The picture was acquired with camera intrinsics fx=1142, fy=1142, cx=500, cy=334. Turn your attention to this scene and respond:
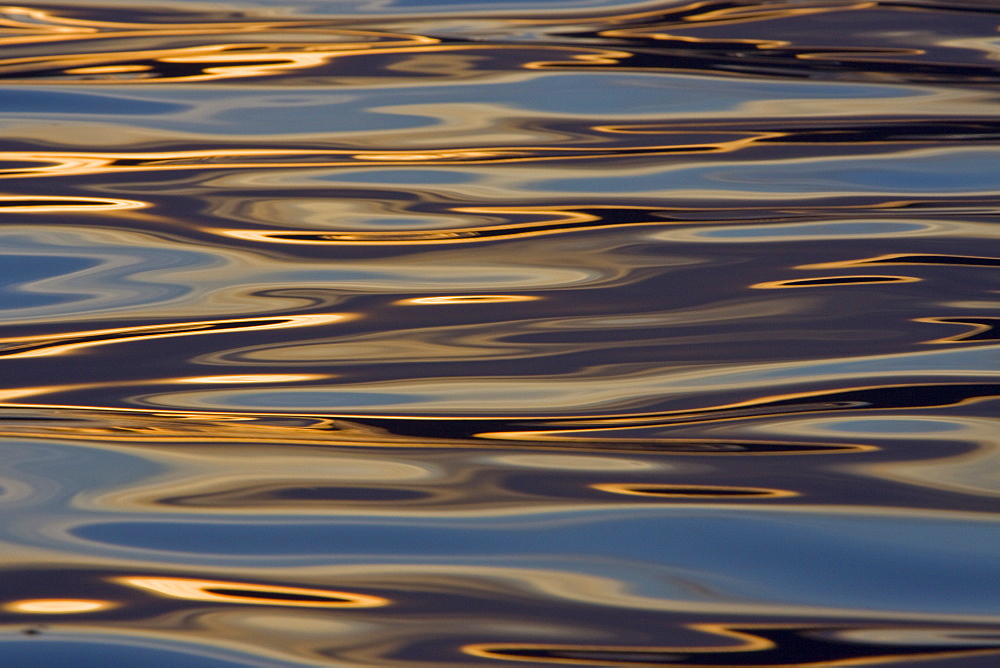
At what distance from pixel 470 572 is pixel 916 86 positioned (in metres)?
1.05

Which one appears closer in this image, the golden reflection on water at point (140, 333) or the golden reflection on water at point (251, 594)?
the golden reflection on water at point (251, 594)

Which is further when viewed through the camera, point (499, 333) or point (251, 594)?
point (499, 333)

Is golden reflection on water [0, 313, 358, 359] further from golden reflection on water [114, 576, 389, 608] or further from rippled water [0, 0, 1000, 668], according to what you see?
golden reflection on water [114, 576, 389, 608]

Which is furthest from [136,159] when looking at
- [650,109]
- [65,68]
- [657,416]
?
[657,416]

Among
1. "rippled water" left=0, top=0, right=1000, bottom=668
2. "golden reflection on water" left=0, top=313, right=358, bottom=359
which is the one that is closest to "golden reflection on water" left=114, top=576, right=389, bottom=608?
"rippled water" left=0, top=0, right=1000, bottom=668

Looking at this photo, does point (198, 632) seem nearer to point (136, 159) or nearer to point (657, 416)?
point (657, 416)

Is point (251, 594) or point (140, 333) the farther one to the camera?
point (140, 333)

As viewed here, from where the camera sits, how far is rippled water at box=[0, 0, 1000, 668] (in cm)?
84

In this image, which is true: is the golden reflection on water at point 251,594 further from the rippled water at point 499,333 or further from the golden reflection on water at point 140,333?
the golden reflection on water at point 140,333

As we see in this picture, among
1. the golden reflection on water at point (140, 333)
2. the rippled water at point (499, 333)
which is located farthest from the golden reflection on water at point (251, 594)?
the golden reflection on water at point (140, 333)

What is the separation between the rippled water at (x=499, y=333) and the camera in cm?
84

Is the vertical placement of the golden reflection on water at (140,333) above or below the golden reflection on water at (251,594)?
above

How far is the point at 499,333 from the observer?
3.95 ft

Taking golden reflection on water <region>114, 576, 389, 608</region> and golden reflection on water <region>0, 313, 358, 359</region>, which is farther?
golden reflection on water <region>0, 313, 358, 359</region>
